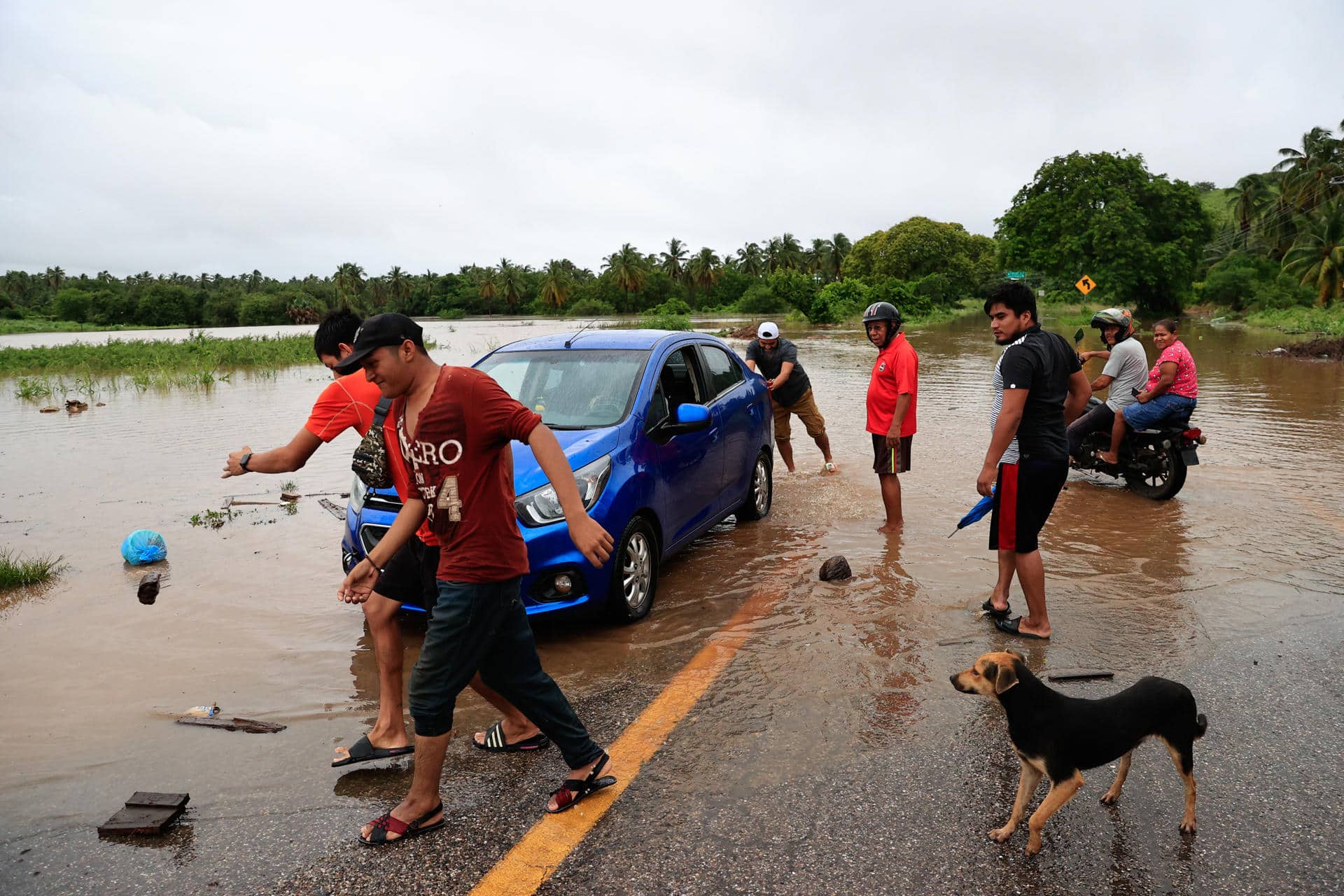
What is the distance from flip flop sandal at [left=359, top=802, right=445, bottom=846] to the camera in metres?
2.97

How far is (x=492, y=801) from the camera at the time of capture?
128 inches

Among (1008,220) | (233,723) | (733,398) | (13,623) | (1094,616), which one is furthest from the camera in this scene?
(1008,220)

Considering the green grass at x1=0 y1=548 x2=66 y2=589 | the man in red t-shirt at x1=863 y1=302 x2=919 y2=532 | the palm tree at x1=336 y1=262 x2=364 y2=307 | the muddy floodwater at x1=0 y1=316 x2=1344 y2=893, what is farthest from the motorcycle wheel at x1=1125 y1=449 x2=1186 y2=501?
the palm tree at x1=336 y1=262 x2=364 y2=307

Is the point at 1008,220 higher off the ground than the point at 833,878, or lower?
higher

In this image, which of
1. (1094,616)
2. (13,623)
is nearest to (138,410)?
(13,623)

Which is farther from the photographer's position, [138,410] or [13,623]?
[138,410]

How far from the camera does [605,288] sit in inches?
4562

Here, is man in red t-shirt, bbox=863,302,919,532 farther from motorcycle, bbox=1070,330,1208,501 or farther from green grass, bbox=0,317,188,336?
green grass, bbox=0,317,188,336

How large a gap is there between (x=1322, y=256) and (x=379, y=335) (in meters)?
56.8

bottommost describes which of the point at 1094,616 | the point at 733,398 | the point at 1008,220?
the point at 1094,616

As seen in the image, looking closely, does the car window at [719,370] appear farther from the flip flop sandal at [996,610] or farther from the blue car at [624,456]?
the flip flop sandal at [996,610]

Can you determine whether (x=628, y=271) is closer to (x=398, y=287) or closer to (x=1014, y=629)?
(x=398, y=287)

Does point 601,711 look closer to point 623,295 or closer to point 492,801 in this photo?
point 492,801

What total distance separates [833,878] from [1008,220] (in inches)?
2235
